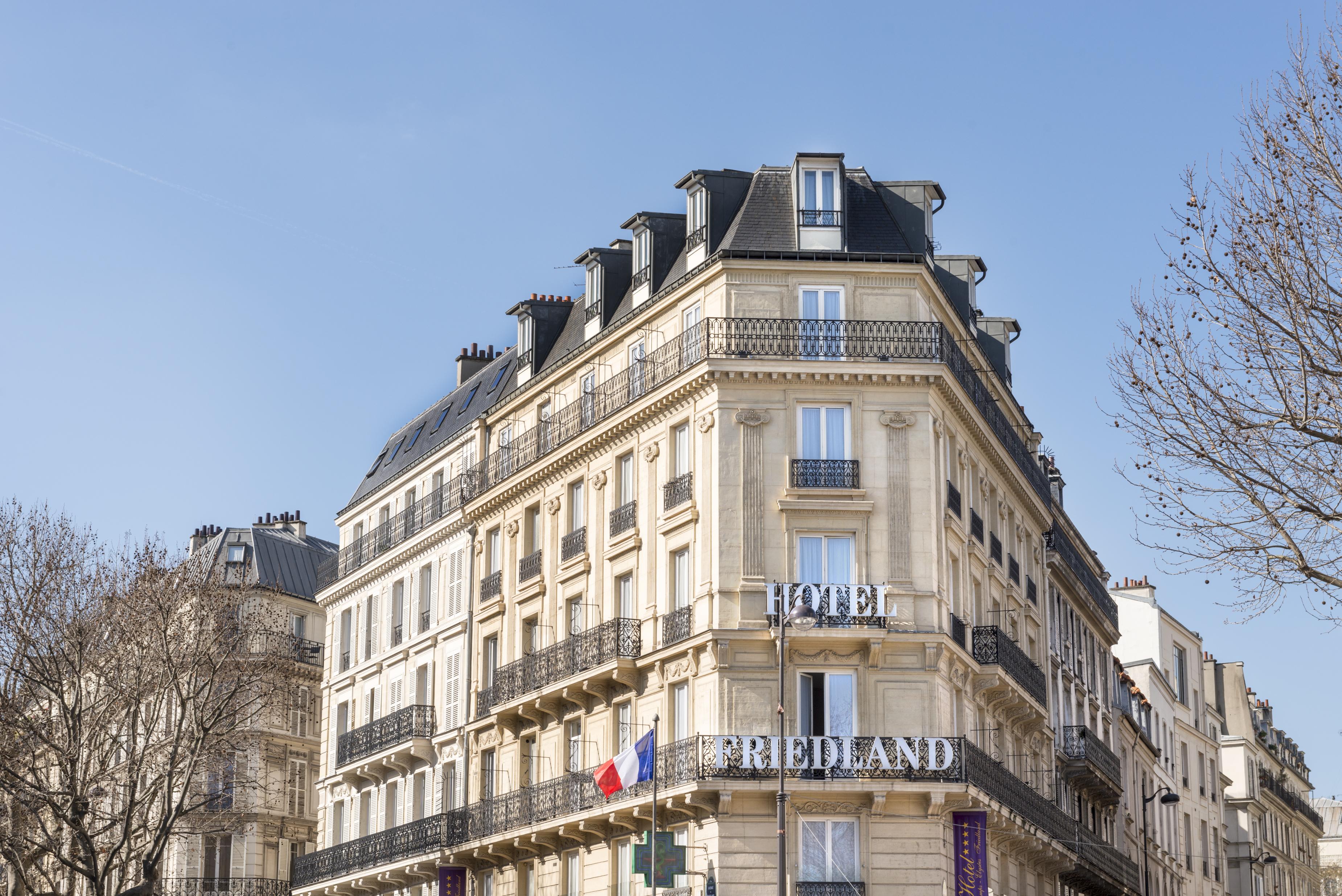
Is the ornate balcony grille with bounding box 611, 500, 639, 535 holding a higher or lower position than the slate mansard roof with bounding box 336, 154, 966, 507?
lower

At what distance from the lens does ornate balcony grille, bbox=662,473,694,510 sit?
37.4m

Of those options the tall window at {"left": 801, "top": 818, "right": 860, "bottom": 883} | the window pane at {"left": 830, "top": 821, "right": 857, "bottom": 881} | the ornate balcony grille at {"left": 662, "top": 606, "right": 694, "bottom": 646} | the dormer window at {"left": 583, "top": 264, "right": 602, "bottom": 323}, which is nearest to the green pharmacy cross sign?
the tall window at {"left": 801, "top": 818, "right": 860, "bottom": 883}

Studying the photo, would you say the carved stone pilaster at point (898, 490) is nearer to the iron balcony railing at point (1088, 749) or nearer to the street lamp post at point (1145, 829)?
the iron balcony railing at point (1088, 749)

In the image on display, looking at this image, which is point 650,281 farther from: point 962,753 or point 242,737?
point 242,737

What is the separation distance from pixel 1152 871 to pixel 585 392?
28.8 metres

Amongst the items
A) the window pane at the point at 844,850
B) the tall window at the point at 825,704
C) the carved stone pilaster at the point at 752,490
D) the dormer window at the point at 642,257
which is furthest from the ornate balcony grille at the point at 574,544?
the window pane at the point at 844,850

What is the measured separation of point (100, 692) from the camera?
39.1m

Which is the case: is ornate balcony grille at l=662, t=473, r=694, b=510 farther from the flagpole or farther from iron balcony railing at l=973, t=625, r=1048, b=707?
iron balcony railing at l=973, t=625, r=1048, b=707

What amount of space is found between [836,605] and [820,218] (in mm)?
8268

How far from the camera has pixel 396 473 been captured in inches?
2048

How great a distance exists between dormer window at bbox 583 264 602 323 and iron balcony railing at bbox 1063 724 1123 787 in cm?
1697

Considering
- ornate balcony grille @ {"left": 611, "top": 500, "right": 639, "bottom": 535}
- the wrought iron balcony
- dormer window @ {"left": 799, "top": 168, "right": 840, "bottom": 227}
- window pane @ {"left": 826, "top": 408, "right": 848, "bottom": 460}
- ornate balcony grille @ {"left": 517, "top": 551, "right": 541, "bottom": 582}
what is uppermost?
dormer window @ {"left": 799, "top": 168, "right": 840, "bottom": 227}

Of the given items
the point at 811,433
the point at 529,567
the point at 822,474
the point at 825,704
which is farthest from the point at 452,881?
the point at 811,433

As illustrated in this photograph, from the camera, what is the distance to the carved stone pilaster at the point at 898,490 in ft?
118
